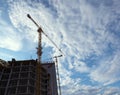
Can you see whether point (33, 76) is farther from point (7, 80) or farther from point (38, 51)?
point (38, 51)

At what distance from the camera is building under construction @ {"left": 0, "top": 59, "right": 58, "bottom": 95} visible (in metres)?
122

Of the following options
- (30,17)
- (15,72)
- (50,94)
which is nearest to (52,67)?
(50,94)

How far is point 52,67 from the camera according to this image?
155 m

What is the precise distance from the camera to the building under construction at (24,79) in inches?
4791

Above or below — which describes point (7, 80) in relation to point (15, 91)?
above

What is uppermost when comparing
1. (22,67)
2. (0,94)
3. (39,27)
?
(39,27)

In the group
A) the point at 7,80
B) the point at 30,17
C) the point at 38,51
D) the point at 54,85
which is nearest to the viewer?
the point at 38,51

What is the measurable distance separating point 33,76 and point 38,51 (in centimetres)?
3840

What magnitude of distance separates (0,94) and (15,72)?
18.3 m

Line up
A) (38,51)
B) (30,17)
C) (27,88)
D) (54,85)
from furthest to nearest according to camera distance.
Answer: (54,85)
(27,88)
(30,17)
(38,51)

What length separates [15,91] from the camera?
121 metres

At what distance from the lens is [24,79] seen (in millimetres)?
125625

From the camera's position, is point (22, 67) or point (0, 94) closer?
point (0, 94)

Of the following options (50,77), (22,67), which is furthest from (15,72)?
(50,77)
